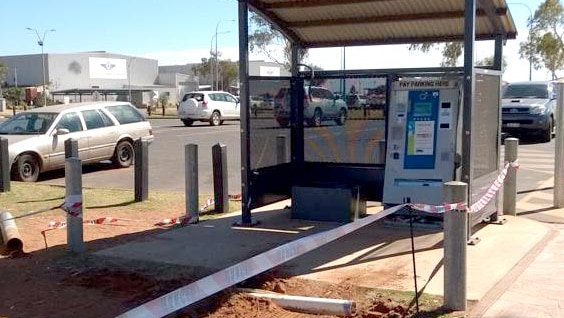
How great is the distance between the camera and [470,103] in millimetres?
7035

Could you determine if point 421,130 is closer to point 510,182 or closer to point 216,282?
point 510,182

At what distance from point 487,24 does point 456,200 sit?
4405 millimetres

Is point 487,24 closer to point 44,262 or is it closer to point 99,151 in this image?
point 44,262

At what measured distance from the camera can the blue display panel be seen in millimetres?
8258

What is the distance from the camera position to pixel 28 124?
A: 14.7m

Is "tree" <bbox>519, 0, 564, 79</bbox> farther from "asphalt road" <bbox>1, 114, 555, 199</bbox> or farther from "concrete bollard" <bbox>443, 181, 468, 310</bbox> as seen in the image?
"concrete bollard" <bbox>443, 181, 468, 310</bbox>

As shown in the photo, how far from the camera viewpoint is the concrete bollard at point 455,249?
493cm

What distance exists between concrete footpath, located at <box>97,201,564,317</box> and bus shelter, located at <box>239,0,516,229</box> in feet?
1.70

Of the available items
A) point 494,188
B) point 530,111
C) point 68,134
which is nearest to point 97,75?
point 530,111

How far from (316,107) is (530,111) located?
41.0 feet

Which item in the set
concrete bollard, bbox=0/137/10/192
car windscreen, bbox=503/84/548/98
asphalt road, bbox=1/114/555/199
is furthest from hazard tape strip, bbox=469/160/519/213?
car windscreen, bbox=503/84/548/98

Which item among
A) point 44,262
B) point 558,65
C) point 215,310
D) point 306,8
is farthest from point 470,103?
point 558,65

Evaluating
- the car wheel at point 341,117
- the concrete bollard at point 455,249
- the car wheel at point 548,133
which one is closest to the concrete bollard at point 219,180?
the car wheel at point 341,117

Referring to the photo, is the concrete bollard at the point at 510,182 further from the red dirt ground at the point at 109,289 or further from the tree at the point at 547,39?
the tree at the point at 547,39
